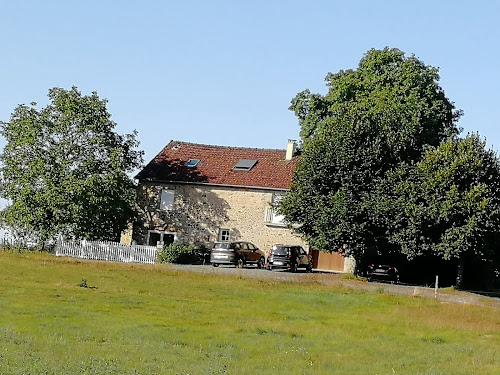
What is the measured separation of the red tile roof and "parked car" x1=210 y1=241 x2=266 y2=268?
6.50m

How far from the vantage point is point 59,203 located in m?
50.1

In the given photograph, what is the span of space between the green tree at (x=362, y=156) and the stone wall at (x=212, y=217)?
8015 millimetres

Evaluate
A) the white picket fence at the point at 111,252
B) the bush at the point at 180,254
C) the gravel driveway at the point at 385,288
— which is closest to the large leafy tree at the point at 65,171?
the white picket fence at the point at 111,252

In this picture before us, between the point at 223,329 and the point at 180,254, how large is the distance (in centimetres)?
2959

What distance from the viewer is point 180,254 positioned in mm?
48969

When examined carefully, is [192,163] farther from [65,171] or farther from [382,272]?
[382,272]

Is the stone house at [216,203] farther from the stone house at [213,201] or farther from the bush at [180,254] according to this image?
the bush at [180,254]

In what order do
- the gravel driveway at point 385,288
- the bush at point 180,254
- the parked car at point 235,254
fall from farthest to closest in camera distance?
the bush at point 180,254 → the parked car at point 235,254 → the gravel driveway at point 385,288

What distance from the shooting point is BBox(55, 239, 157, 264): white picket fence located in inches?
1908

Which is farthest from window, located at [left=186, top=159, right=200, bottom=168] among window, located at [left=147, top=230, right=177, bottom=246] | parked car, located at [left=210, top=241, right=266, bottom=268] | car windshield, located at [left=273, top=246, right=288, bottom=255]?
car windshield, located at [left=273, top=246, right=288, bottom=255]

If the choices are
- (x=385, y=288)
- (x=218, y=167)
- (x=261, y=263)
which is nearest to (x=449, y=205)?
(x=385, y=288)

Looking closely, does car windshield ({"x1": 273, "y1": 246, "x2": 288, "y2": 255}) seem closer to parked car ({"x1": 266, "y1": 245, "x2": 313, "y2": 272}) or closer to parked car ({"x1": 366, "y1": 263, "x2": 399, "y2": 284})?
parked car ({"x1": 266, "y1": 245, "x2": 313, "y2": 272})

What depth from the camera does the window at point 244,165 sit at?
5709 cm

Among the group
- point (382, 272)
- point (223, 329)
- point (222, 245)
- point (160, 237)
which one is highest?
point (160, 237)
